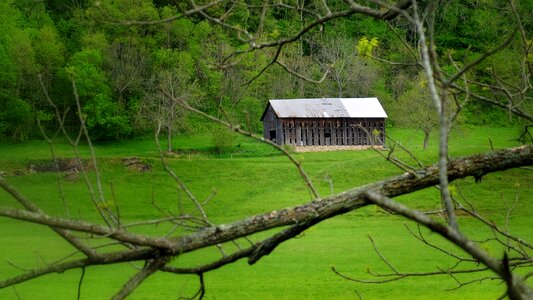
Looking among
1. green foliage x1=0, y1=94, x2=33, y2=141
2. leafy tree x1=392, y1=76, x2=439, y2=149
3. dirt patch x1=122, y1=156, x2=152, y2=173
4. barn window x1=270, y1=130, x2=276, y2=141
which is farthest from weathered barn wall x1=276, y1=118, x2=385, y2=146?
green foliage x1=0, y1=94, x2=33, y2=141

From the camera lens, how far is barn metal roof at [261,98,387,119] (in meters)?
45.6

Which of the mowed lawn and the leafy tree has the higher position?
the leafy tree

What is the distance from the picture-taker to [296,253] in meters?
18.8

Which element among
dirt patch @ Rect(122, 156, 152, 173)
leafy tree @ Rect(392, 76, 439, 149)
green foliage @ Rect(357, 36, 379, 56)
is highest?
green foliage @ Rect(357, 36, 379, 56)

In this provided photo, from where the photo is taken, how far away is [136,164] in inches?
1438

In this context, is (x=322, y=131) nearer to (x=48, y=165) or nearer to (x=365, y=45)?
(x=48, y=165)

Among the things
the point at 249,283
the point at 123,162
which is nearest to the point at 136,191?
Result: the point at 123,162

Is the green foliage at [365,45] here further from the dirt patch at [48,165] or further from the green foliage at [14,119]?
the green foliage at [14,119]

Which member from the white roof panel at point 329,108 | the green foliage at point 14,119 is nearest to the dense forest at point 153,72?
the green foliage at point 14,119

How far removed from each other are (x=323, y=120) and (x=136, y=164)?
14224 millimetres

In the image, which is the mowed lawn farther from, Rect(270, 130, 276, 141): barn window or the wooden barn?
the wooden barn

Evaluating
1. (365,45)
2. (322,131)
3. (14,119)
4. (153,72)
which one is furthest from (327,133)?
(365,45)

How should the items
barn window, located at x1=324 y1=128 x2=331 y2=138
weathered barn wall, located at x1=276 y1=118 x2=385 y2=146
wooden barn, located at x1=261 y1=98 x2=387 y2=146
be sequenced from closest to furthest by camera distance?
1. wooden barn, located at x1=261 y1=98 x2=387 y2=146
2. weathered barn wall, located at x1=276 y1=118 x2=385 y2=146
3. barn window, located at x1=324 y1=128 x2=331 y2=138

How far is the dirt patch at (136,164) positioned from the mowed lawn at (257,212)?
0.31 meters
